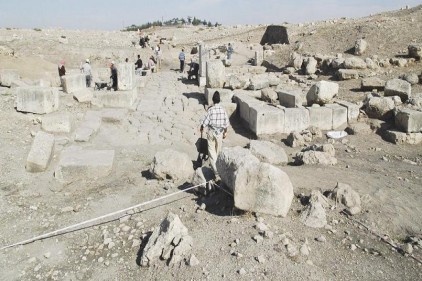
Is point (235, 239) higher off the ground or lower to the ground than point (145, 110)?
lower

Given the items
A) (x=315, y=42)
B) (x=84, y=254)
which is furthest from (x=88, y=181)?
(x=315, y=42)

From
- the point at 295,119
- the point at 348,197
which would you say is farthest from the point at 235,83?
the point at 348,197

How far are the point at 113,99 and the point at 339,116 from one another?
673 cm

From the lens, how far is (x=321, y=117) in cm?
1009

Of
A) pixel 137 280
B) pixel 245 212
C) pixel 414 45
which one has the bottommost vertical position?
pixel 137 280

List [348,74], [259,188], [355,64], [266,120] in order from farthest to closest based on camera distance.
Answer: [355,64] → [348,74] → [266,120] → [259,188]

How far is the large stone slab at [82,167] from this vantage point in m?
7.00

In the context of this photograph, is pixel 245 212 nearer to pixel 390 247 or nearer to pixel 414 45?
pixel 390 247

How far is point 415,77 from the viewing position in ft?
40.8

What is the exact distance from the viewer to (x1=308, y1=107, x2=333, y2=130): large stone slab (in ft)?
33.0

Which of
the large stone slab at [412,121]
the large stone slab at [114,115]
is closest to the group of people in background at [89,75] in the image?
the large stone slab at [114,115]

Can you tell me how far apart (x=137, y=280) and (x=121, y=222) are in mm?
1363

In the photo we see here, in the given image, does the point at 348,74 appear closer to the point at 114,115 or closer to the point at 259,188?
the point at 114,115

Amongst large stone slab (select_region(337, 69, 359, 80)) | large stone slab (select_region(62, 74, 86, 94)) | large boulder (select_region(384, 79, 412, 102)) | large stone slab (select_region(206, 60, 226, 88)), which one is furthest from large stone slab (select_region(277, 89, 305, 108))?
large stone slab (select_region(62, 74, 86, 94))
